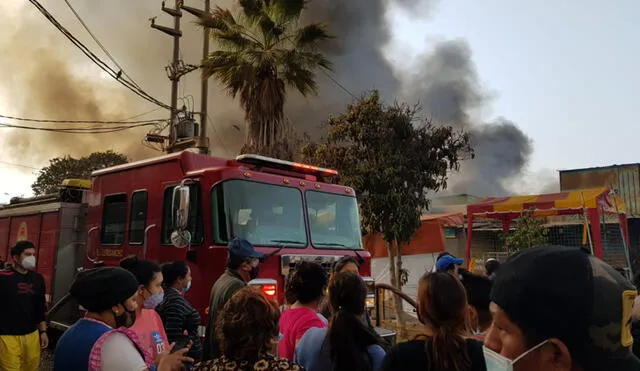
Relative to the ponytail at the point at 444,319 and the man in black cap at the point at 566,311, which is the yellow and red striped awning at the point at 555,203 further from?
the man in black cap at the point at 566,311

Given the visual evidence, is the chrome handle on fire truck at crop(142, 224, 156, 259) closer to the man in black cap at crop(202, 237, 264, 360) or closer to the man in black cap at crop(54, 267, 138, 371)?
the man in black cap at crop(202, 237, 264, 360)

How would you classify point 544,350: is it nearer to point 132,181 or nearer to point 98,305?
point 98,305

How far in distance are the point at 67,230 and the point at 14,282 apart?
9.01 ft

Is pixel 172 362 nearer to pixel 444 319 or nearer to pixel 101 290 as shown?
pixel 101 290

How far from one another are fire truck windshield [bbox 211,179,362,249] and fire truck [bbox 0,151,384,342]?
1 cm

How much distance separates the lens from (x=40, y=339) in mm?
5824

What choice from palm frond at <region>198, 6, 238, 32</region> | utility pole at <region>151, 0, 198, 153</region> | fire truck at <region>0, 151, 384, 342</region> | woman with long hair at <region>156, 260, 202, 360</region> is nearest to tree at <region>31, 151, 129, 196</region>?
utility pole at <region>151, 0, 198, 153</region>

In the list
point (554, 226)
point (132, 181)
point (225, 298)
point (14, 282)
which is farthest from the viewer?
point (554, 226)

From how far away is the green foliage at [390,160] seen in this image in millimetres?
10922

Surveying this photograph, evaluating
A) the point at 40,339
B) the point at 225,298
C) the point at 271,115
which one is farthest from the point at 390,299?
the point at 225,298

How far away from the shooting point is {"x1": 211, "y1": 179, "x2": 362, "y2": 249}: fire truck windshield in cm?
582

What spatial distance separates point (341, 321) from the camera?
2.98 meters

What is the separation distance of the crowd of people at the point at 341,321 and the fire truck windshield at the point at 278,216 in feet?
4.73

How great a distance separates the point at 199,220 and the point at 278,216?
3.22 ft
